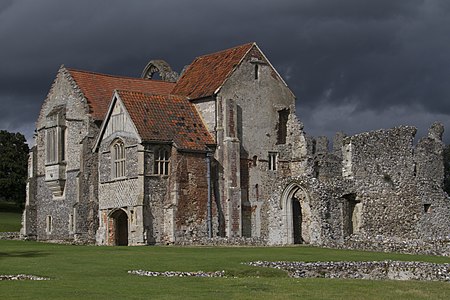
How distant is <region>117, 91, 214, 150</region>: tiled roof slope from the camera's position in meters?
57.1

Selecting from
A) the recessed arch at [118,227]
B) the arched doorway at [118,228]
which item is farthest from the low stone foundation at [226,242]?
the arched doorway at [118,228]

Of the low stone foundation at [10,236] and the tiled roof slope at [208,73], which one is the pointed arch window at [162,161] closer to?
the tiled roof slope at [208,73]

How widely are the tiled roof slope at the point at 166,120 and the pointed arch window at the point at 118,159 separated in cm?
250

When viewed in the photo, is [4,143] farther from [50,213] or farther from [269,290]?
[269,290]

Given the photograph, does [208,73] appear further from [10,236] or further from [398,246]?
[398,246]

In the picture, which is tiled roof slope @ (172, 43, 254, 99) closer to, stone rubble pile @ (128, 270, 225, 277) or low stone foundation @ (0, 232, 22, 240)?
low stone foundation @ (0, 232, 22, 240)

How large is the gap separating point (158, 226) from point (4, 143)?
5624 centimetres

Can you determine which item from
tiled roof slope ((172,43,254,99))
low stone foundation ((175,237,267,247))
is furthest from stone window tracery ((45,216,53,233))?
low stone foundation ((175,237,267,247))

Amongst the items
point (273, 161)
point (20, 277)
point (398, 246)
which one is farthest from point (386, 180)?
point (20, 277)

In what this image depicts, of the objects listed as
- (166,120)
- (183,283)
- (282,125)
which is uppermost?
(282,125)

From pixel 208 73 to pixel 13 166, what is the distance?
47343mm

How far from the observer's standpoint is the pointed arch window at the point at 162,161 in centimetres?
5700

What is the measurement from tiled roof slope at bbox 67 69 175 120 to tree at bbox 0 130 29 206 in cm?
3864

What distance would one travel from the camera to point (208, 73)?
64.7 metres
